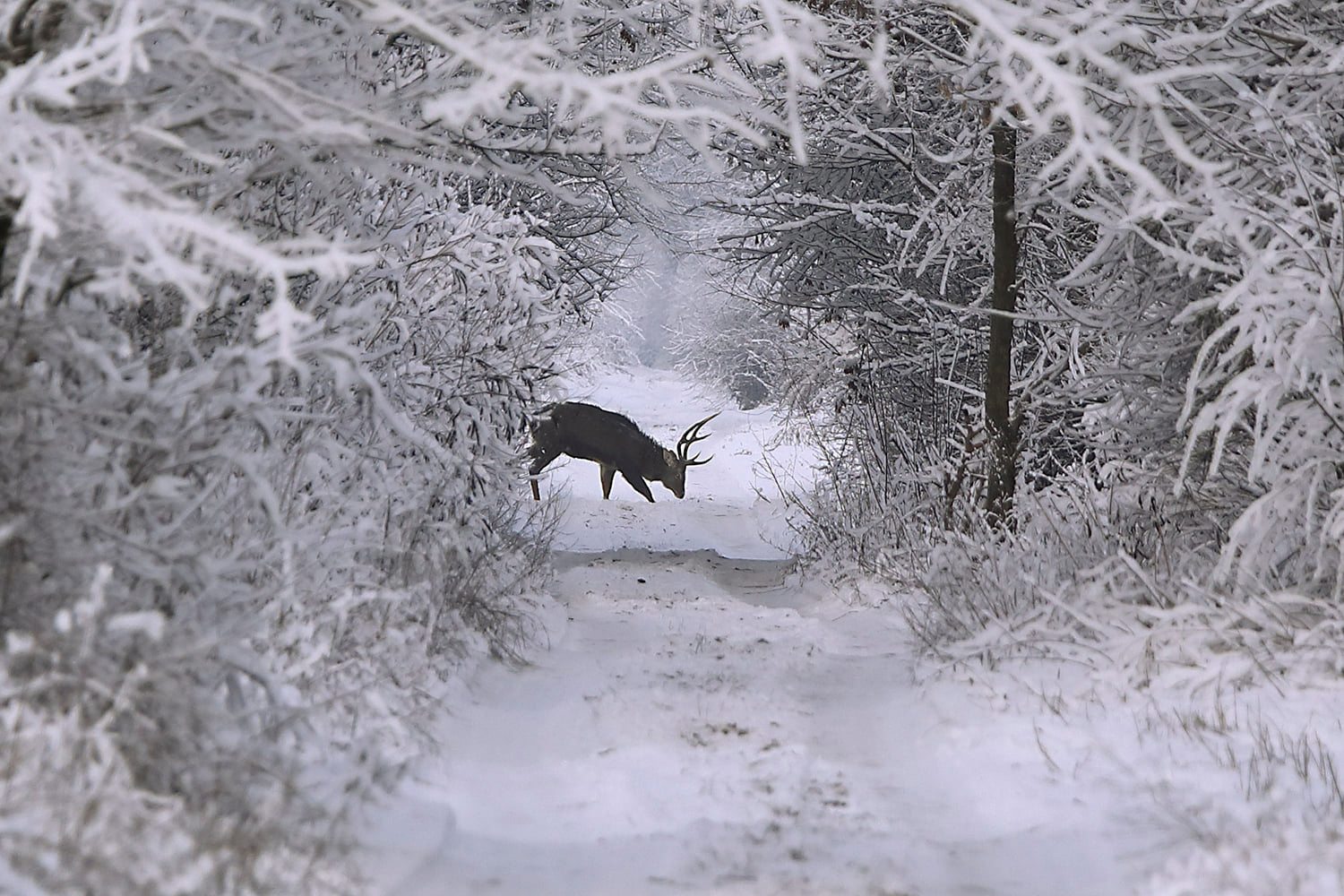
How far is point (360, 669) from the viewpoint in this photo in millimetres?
4715

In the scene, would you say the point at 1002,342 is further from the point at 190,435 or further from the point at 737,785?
the point at 190,435

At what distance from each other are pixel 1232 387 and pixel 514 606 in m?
4.38

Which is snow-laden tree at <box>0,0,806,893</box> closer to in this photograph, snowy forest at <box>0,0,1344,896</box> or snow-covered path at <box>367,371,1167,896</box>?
snowy forest at <box>0,0,1344,896</box>

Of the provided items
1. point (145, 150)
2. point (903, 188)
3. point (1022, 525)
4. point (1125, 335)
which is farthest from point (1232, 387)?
point (903, 188)

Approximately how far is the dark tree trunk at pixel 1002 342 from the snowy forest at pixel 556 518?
0.05 meters

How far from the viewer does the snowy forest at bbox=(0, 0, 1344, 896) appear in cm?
300

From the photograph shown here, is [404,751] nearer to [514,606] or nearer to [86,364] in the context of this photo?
[86,364]

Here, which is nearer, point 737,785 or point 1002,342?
point 737,785

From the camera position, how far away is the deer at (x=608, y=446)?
17.4 meters

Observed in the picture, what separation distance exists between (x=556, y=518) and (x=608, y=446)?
833 centimetres

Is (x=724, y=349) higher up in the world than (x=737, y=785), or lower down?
higher up

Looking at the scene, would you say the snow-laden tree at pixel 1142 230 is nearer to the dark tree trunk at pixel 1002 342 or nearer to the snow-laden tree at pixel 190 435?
the dark tree trunk at pixel 1002 342

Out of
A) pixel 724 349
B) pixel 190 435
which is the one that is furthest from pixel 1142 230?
pixel 724 349

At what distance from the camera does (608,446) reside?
18531 mm
